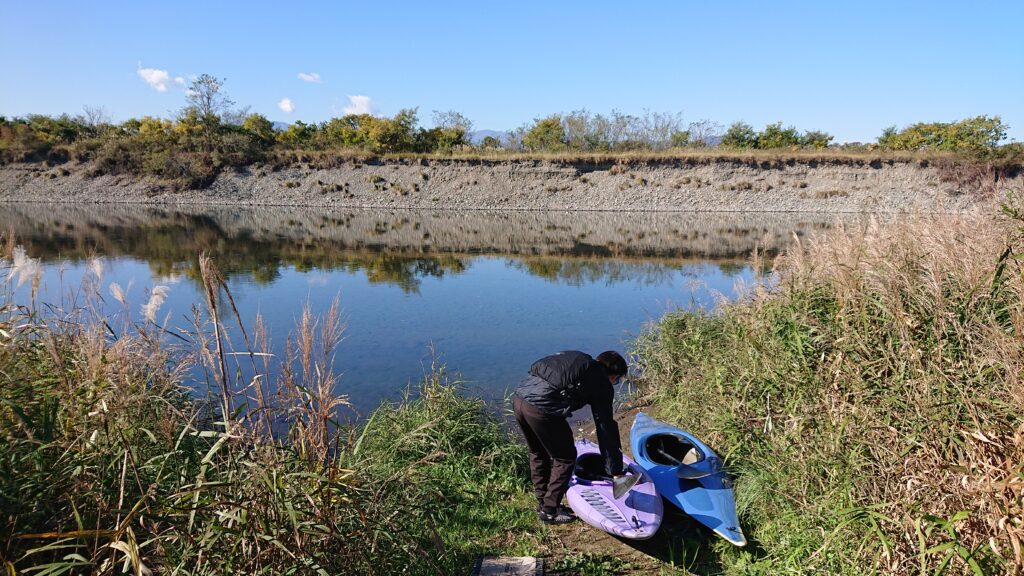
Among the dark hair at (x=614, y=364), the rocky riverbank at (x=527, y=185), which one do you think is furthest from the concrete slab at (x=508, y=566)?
the rocky riverbank at (x=527, y=185)

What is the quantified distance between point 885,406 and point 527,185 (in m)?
36.5

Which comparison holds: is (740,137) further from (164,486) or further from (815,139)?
(164,486)

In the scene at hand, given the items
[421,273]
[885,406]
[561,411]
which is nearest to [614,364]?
[561,411]

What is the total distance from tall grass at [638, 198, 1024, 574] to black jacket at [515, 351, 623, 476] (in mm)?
1303

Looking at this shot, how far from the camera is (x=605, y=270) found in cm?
1703

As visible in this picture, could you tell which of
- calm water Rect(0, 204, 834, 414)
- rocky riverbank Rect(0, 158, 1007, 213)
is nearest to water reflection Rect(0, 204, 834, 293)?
calm water Rect(0, 204, 834, 414)

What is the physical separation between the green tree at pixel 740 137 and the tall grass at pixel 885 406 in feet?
145

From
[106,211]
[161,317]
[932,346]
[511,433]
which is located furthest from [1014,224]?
[106,211]

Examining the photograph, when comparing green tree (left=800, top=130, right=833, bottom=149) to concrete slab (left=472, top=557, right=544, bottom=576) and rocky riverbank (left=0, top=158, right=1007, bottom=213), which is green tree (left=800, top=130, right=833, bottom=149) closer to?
rocky riverbank (left=0, top=158, right=1007, bottom=213)

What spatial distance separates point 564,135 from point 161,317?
139 ft

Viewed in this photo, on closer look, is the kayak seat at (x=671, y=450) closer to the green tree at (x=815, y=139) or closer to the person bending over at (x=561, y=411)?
the person bending over at (x=561, y=411)

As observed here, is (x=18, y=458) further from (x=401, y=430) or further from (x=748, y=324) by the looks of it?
(x=748, y=324)

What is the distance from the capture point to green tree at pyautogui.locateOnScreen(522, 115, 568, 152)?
152 feet

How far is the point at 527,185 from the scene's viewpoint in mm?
39281
